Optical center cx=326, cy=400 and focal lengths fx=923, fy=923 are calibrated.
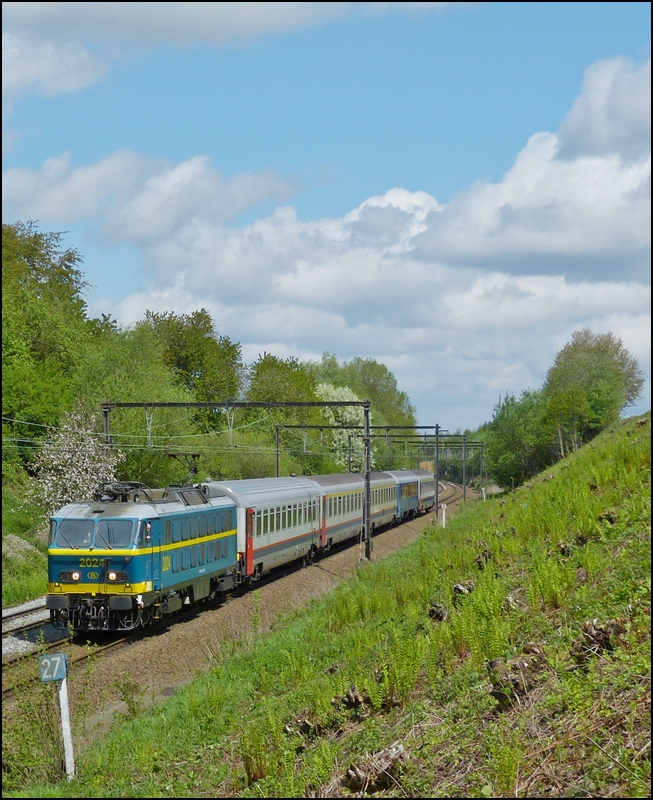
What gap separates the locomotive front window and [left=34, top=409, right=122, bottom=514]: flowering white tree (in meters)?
20.5

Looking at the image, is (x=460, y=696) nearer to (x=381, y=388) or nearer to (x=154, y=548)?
(x=154, y=548)

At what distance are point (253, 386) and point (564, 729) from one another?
237 feet

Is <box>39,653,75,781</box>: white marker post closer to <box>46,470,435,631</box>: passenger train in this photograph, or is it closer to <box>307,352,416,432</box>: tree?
<box>46,470,435,631</box>: passenger train

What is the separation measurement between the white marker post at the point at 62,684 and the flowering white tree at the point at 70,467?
2888 centimetres

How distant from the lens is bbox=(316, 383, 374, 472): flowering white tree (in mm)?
76125

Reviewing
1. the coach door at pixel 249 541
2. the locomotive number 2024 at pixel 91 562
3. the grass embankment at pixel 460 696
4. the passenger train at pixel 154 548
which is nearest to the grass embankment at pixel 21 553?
the coach door at pixel 249 541

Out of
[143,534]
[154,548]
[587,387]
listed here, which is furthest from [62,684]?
[587,387]

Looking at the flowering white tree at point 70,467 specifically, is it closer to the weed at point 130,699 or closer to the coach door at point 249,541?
the coach door at point 249,541

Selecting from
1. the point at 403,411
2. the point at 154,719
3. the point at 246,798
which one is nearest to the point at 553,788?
the point at 246,798

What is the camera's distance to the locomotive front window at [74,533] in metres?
19.7

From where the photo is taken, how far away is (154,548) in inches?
785

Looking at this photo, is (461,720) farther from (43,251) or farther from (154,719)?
(43,251)

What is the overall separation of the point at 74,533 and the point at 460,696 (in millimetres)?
12036

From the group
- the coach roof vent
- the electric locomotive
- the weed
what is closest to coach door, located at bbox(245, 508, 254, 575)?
the coach roof vent
